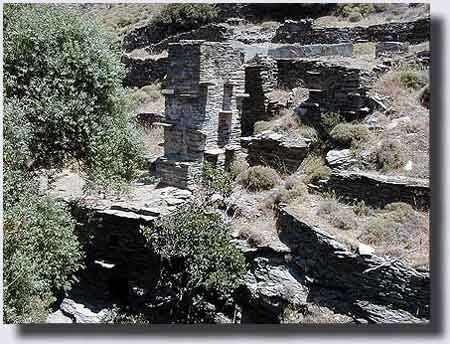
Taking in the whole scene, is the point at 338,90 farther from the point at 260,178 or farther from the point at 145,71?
the point at 145,71

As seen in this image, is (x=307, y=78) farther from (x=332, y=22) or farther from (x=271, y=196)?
(x=332, y=22)

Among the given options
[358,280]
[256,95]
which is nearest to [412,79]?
[256,95]

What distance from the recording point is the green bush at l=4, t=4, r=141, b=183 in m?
7.79

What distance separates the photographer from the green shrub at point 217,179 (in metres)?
8.98

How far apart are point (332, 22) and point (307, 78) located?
7523mm

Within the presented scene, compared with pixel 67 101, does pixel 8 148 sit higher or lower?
lower

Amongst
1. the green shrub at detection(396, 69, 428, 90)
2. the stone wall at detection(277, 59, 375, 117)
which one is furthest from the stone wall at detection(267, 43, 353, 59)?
the green shrub at detection(396, 69, 428, 90)

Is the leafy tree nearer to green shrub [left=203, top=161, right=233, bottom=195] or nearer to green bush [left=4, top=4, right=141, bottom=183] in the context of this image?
green bush [left=4, top=4, right=141, bottom=183]

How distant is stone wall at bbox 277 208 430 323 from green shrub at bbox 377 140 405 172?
163cm

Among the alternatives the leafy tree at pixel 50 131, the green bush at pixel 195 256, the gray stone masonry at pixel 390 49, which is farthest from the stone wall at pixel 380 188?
the gray stone masonry at pixel 390 49

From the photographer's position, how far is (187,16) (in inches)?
773

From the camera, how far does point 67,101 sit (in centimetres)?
800

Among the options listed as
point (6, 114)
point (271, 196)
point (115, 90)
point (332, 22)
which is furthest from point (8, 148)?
point (332, 22)

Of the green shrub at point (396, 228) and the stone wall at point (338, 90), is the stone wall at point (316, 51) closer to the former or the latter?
the stone wall at point (338, 90)
